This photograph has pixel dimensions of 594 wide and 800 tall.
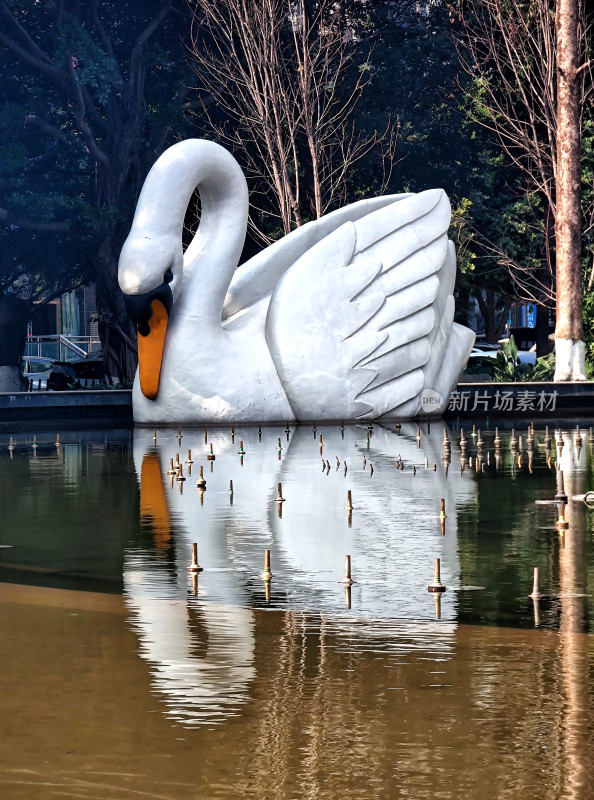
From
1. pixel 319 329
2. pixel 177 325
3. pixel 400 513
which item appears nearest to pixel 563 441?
pixel 319 329

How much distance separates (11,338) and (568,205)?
13760 mm

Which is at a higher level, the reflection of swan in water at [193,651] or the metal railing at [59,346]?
the metal railing at [59,346]

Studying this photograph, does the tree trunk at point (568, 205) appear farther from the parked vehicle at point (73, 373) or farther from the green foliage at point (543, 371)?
the parked vehicle at point (73, 373)

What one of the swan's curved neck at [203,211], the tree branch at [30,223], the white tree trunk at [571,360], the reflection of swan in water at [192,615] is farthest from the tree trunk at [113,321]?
the reflection of swan in water at [192,615]

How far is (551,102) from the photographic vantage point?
2764 centimetres

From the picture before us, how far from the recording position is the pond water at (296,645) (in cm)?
498

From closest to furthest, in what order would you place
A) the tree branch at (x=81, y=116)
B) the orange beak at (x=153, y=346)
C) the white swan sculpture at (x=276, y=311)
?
the white swan sculpture at (x=276, y=311) → the orange beak at (x=153, y=346) → the tree branch at (x=81, y=116)

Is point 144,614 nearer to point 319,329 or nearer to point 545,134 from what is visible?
point 319,329

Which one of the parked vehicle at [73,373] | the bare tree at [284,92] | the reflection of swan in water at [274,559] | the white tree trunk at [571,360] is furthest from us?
the parked vehicle at [73,373]

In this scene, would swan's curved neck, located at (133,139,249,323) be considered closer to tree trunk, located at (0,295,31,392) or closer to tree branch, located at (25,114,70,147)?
tree branch, located at (25,114,70,147)

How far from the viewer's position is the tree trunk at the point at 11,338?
3362 cm

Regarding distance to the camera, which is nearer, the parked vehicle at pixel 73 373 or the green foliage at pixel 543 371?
the green foliage at pixel 543 371

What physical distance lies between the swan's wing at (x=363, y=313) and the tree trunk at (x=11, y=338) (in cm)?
1443

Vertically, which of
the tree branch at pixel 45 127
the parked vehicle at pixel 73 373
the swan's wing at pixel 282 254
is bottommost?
the parked vehicle at pixel 73 373
